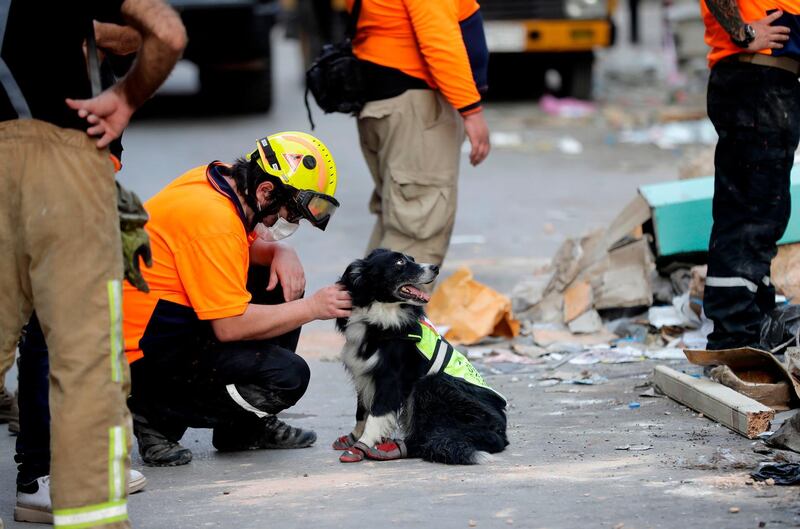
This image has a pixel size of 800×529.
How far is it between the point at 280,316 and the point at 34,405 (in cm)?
90

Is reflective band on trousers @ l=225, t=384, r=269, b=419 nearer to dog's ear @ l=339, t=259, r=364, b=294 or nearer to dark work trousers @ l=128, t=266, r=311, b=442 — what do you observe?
dark work trousers @ l=128, t=266, r=311, b=442

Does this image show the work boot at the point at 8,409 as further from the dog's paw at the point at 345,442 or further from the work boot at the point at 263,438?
the dog's paw at the point at 345,442

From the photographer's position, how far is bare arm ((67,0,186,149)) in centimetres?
328

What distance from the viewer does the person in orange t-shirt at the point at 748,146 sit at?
505cm

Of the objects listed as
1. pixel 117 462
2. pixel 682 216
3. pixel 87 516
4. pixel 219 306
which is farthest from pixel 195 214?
pixel 682 216

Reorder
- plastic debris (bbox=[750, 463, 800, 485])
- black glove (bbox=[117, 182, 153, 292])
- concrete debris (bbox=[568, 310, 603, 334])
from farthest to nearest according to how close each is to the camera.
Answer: concrete debris (bbox=[568, 310, 603, 334])
plastic debris (bbox=[750, 463, 800, 485])
black glove (bbox=[117, 182, 153, 292])

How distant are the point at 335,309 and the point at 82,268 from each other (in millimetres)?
1318

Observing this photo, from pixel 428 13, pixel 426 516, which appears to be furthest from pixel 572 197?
pixel 426 516

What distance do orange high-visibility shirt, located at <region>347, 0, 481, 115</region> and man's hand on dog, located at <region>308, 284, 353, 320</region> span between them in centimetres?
181

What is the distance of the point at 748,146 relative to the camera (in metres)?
5.12

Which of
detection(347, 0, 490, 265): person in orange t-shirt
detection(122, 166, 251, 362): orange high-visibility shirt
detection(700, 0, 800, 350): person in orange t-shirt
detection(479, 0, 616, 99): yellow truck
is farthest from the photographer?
detection(479, 0, 616, 99): yellow truck

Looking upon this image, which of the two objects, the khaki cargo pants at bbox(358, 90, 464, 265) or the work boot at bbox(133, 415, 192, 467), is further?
the khaki cargo pants at bbox(358, 90, 464, 265)

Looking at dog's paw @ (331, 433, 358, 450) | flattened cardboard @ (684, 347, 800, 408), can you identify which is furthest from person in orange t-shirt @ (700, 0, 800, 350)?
dog's paw @ (331, 433, 358, 450)

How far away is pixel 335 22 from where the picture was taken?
16.2 metres
